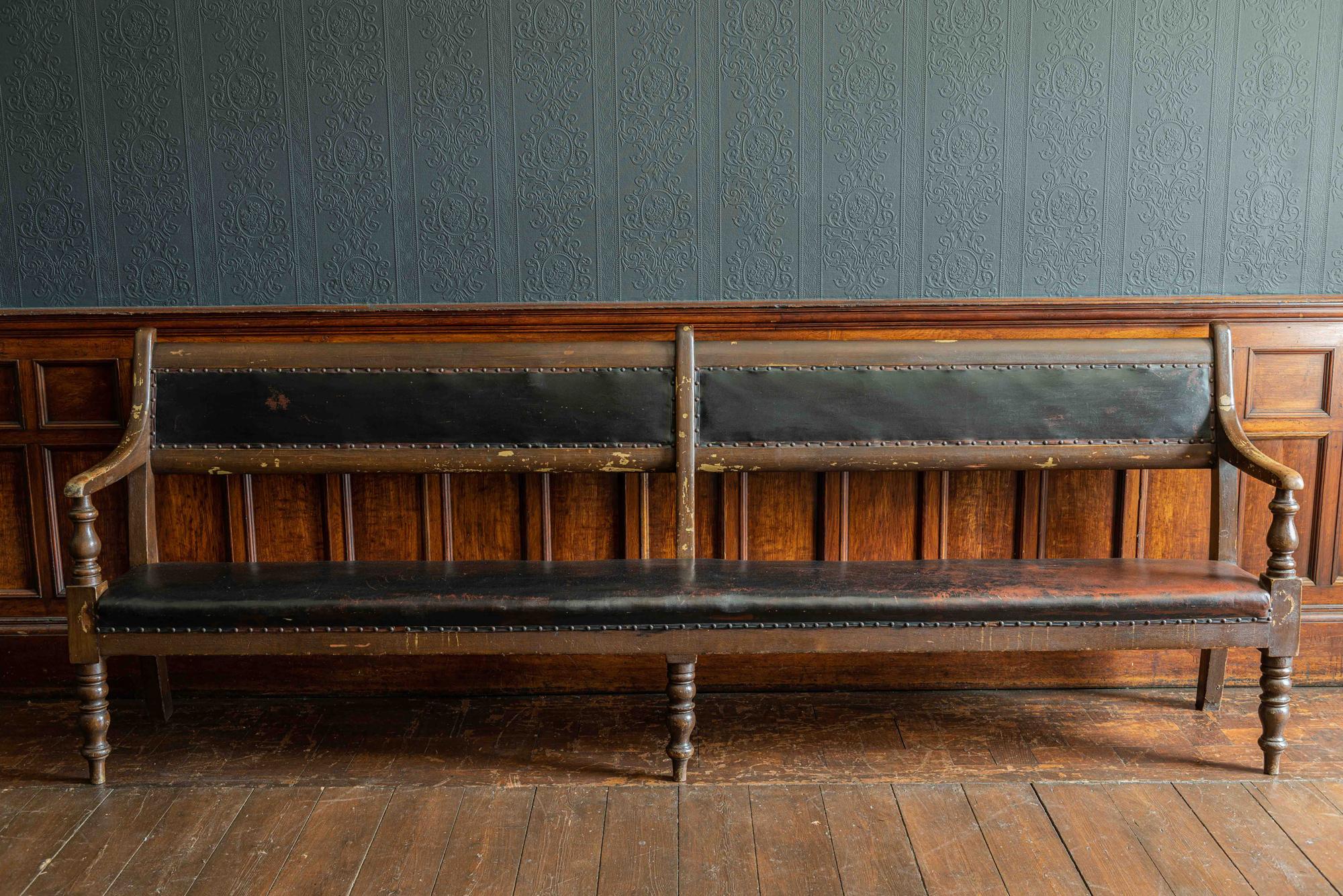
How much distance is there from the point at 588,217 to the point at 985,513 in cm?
139

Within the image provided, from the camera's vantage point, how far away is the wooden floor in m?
2.05

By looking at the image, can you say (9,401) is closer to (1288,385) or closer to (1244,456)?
(1244,456)

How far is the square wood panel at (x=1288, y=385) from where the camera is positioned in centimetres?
290

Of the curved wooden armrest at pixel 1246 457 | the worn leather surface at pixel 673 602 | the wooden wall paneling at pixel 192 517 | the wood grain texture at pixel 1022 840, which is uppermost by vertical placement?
the curved wooden armrest at pixel 1246 457

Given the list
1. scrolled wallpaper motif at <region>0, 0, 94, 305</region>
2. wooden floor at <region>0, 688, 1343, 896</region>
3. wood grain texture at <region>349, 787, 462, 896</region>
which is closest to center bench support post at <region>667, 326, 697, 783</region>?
wooden floor at <region>0, 688, 1343, 896</region>

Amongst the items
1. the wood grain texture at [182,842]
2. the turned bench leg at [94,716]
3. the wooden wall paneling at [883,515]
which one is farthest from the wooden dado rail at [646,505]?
the wood grain texture at [182,842]

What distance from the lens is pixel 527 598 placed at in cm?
236

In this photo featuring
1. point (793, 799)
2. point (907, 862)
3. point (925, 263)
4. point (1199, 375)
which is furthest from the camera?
point (925, 263)

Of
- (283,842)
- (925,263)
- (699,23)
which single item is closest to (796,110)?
(699,23)

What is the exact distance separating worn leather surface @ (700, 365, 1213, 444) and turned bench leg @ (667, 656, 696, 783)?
25.4 inches

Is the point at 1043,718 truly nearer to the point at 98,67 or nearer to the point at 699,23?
the point at 699,23

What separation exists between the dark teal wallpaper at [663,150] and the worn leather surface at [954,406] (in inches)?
12.4

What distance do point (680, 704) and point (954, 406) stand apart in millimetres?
1049

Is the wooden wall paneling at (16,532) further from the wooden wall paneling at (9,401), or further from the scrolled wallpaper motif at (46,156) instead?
the scrolled wallpaper motif at (46,156)
